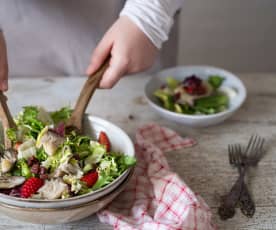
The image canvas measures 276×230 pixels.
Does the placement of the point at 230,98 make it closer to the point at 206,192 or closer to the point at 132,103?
the point at 132,103

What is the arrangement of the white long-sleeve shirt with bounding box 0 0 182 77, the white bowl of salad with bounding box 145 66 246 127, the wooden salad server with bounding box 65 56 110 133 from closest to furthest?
the wooden salad server with bounding box 65 56 110 133, the white bowl of salad with bounding box 145 66 246 127, the white long-sleeve shirt with bounding box 0 0 182 77

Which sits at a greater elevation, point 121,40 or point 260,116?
point 121,40

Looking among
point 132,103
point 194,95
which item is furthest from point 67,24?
point 194,95

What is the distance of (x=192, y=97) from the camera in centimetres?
116

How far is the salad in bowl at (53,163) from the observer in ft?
2.56

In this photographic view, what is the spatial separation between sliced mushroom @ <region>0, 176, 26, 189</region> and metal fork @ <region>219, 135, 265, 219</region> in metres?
0.34

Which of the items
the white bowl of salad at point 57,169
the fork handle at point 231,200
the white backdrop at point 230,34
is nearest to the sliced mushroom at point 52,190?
the white bowl of salad at point 57,169

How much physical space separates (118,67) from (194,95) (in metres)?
0.25

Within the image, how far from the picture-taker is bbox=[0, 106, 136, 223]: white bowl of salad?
0.75m

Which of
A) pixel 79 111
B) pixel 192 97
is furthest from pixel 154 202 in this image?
pixel 192 97

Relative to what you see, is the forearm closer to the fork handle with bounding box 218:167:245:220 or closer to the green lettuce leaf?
the green lettuce leaf

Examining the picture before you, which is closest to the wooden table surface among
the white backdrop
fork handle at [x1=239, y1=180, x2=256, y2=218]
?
fork handle at [x1=239, y1=180, x2=256, y2=218]

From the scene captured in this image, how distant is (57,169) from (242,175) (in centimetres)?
34

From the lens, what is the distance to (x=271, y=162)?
99 centimetres
